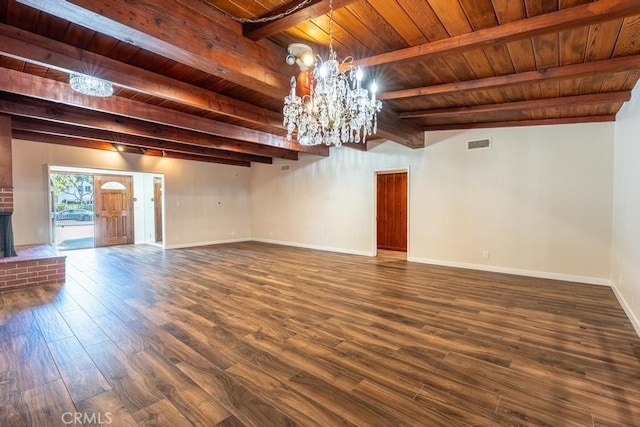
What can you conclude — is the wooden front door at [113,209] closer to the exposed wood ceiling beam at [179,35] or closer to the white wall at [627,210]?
the exposed wood ceiling beam at [179,35]

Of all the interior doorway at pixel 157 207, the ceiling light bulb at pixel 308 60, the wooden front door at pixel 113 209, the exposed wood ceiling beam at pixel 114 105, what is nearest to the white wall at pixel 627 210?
the ceiling light bulb at pixel 308 60

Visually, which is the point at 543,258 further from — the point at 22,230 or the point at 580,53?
the point at 22,230

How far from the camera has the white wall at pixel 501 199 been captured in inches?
182

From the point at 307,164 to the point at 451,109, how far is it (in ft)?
14.2

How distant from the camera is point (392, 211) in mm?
8156

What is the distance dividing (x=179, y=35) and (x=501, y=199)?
5.41m

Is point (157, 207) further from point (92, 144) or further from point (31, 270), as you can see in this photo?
point (31, 270)

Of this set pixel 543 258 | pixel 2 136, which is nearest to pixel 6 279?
pixel 2 136

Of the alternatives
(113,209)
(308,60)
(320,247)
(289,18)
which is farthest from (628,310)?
(113,209)

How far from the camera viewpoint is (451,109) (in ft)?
15.0

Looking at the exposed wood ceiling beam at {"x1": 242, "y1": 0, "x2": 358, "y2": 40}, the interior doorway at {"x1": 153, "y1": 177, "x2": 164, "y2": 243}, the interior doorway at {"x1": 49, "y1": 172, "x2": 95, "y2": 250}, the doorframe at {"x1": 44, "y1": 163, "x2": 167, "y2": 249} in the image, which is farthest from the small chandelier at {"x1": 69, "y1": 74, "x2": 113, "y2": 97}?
the interior doorway at {"x1": 49, "y1": 172, "x2": 95, "y2": 250}

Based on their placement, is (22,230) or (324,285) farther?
(22,230)

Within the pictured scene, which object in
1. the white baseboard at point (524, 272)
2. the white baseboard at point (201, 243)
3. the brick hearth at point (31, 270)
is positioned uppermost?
the brick hearth at point (31, 270)

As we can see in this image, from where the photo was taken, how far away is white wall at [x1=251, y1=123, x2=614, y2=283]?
463 cm
